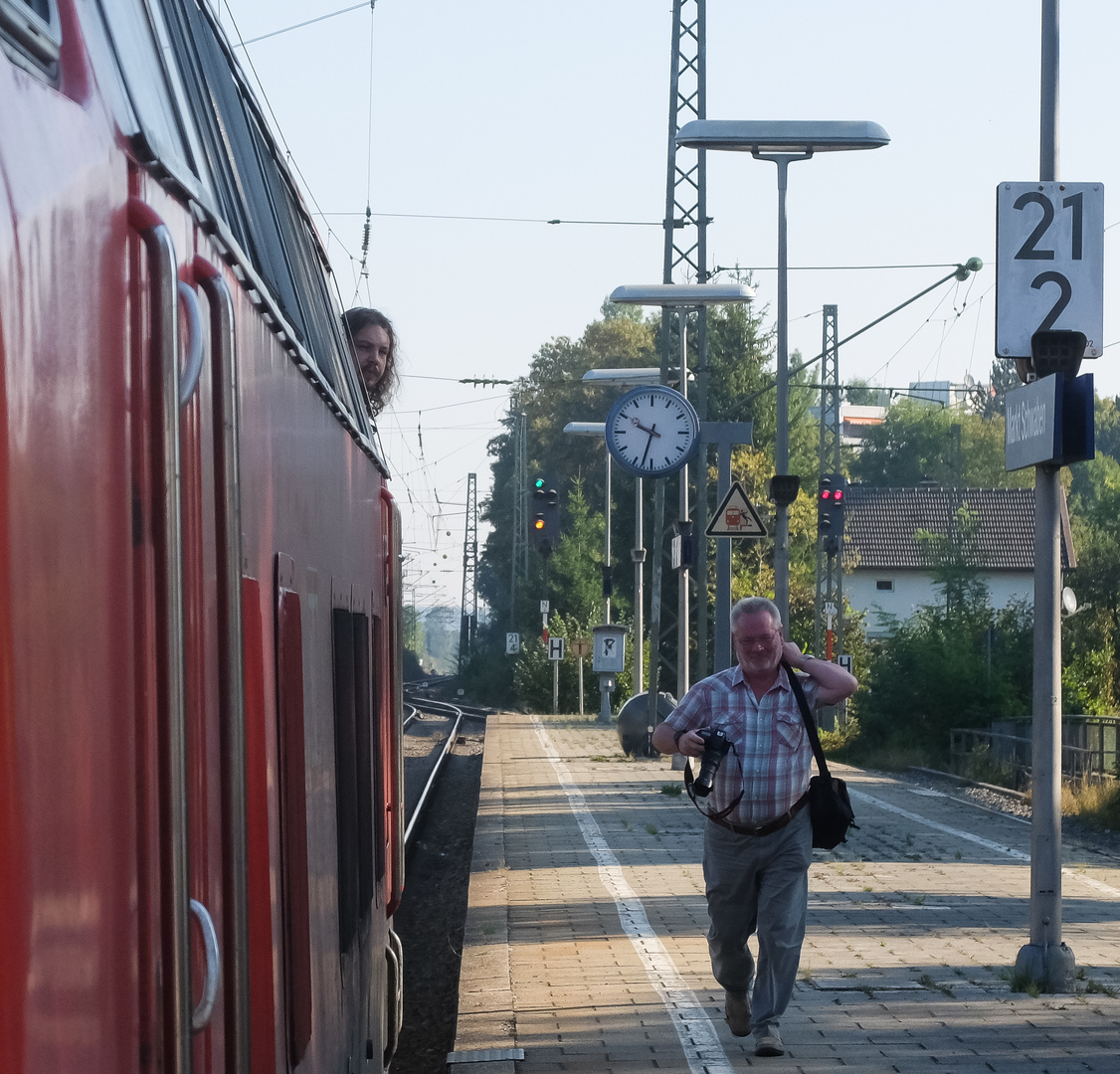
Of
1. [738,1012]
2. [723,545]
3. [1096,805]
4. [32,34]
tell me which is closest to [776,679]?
[738,1012]

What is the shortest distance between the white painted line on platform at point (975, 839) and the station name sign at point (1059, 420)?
470 cm

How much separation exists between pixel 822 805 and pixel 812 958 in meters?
2.86

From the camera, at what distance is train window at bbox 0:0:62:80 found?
1647mm

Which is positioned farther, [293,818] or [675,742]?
[675,742]

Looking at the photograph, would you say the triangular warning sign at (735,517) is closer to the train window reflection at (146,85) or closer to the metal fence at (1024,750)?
the metal fence at (1024,750)

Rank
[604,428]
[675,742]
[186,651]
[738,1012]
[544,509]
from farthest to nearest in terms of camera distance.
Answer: [544,509] < [604,428] < [738,1012] < [675,742] < [186,651]

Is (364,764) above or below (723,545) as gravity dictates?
below

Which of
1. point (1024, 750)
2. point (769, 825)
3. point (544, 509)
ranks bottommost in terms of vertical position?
point (1024, 750)

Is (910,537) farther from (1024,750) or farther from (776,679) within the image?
(776,679)

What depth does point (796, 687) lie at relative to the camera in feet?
21.9

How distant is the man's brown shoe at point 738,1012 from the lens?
7.08 metres

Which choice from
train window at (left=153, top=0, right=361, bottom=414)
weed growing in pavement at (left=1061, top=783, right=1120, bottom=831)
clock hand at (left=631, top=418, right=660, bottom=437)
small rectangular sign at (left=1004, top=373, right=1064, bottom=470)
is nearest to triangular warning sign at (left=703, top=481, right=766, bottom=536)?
clock hand at (left=631, top=418, right=660, bottom=437)

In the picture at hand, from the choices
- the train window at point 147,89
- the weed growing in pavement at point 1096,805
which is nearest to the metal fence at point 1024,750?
the weed growing in pavement at point 1096,805

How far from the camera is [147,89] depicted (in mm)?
2459
